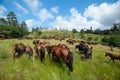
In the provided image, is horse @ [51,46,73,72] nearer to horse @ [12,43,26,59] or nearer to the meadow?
the meadow

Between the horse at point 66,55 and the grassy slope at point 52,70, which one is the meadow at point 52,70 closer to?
the grassy slope at point 52,70

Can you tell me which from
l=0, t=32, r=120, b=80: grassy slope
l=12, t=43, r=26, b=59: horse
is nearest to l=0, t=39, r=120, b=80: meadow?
l=0, t=32, r=120, b=80: grassy slope

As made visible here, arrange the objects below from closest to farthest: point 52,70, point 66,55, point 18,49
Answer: point 52,70 → point 66,55 → point 18,49

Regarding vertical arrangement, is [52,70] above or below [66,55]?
below

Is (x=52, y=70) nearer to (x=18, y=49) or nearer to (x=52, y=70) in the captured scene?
(x=52, y=70)

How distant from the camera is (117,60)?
1911cm

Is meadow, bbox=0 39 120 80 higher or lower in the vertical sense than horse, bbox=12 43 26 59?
lower

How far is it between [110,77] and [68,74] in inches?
173

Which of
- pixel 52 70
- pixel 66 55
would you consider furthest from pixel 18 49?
pixel 66 55

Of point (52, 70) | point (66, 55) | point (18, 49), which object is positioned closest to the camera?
point (52, 70)

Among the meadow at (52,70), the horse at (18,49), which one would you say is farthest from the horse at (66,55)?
the horse at (18,49)

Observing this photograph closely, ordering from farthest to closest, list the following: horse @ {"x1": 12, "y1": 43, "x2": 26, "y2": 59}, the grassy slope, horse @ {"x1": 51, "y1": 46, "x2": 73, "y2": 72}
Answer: horse @ {"x1": 12, "y1": 43, "x2": 26, "y2": 59}
horse @ {"x1": 51, "y1": 46, "x2": 73, "y2": 72}
the grassy slope

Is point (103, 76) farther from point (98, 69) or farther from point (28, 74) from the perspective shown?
point (28, 74)

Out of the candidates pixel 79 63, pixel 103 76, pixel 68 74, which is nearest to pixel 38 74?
pixel 68 74
